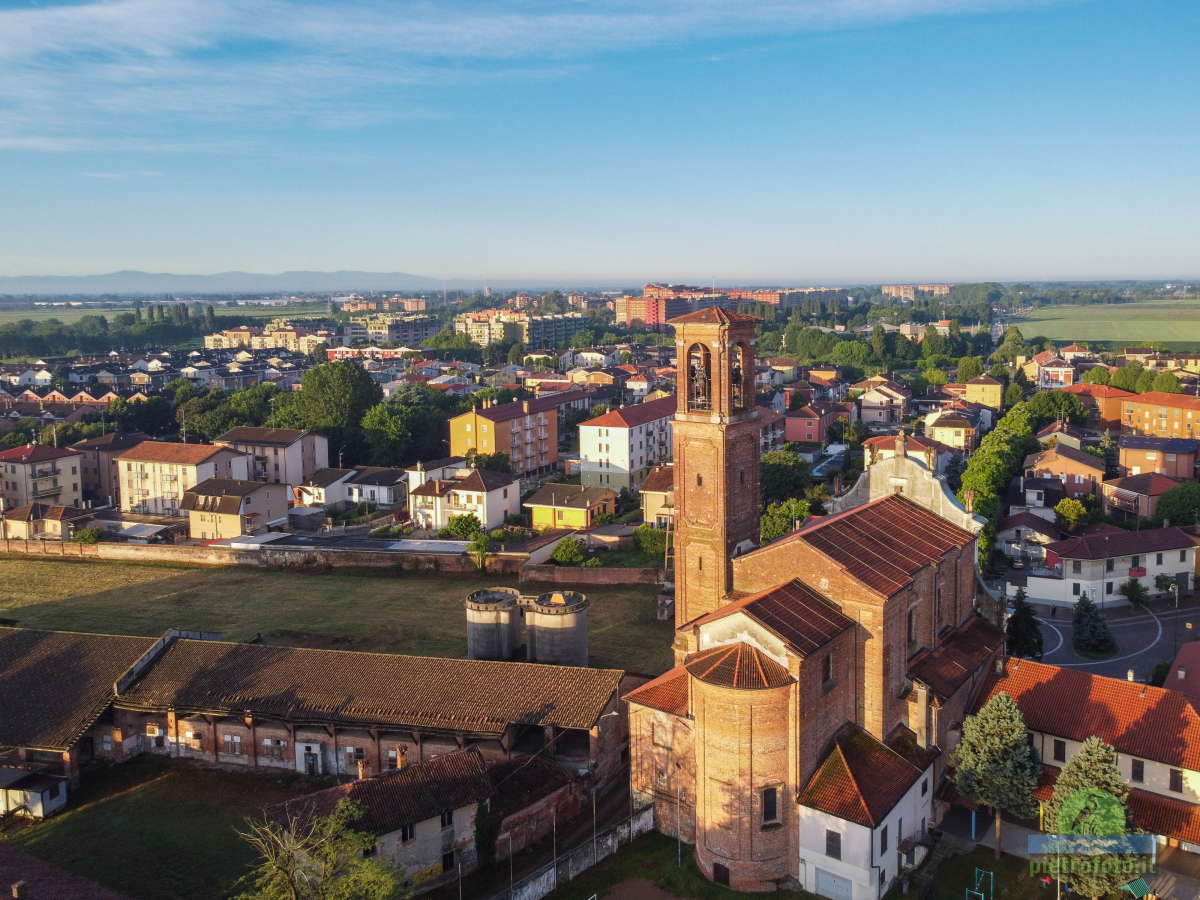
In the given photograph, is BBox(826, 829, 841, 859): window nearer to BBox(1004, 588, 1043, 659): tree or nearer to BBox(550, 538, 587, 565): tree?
BBox(1004, 588, 1043, 659): tree

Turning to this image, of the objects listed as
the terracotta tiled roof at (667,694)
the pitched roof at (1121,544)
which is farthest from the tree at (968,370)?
the terracotta tiled roof at (667,694)

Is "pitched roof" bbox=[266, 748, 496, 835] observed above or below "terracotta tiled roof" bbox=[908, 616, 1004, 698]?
below

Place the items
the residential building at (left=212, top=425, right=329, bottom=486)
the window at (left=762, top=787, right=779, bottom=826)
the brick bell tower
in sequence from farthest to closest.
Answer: the residential building at (left=212, top=425, right=329, bottom=486) → the brick bell tower → the window at (left=762, top=787, right=779, bottom=826)

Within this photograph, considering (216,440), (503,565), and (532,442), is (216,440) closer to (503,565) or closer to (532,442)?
(532,442)

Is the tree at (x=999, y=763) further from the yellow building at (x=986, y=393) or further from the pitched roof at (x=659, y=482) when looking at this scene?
the yellow building at (x=986, y=393)

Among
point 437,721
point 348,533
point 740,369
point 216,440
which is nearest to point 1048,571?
point 740,369

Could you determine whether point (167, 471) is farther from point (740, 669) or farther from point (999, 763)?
point (999, 763)

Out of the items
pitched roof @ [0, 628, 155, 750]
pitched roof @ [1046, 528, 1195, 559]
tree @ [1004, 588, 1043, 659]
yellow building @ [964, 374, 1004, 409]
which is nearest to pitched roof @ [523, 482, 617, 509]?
pitched roof @ [1046, 528, 1195, 559]

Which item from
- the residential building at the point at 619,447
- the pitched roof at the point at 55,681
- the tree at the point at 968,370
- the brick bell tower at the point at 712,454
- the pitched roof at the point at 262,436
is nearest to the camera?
the brick bell tower at the point at 712,454
